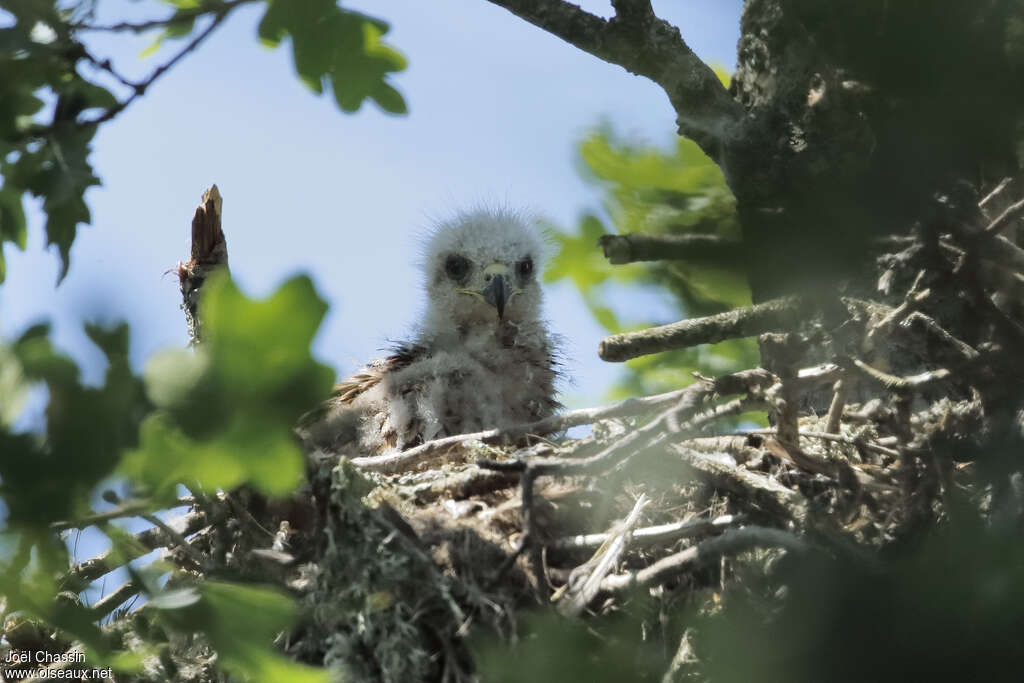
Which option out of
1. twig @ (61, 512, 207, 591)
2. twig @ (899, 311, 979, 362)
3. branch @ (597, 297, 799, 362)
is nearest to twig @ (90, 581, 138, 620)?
twig @ (61, 512, 207, 591)

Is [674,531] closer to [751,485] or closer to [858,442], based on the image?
[751,485]

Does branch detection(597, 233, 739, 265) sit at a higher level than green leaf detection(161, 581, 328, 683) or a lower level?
higher

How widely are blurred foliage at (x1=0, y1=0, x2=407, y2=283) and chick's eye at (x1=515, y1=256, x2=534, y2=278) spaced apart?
8.85 feet

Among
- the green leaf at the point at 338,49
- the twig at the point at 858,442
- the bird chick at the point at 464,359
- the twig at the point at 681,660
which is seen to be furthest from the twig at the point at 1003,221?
the bird chick at the point at 464,359

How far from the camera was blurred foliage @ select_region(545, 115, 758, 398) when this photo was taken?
2.63 metres

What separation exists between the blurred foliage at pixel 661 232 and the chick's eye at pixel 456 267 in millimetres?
397

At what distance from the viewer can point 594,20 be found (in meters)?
2.93

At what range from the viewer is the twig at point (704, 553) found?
1.92 m

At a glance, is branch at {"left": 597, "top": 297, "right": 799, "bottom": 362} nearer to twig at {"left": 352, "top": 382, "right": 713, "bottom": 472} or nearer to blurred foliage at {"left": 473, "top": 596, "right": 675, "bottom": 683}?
twig at {"left": 352, "top": 382, "right": 713, "bottom": 472}

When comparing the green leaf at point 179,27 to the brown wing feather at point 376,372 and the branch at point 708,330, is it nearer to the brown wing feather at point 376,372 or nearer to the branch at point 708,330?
the branch at point 708,330

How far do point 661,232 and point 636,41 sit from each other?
0.63 meters

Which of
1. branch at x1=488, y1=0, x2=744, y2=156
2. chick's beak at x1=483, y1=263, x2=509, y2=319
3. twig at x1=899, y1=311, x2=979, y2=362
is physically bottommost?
twig at x1=899, y1=311, x2=979, y2=362

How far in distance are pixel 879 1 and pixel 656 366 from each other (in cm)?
268

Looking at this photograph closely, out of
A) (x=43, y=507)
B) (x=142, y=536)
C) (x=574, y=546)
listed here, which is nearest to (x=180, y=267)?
(x=142, y=536)
